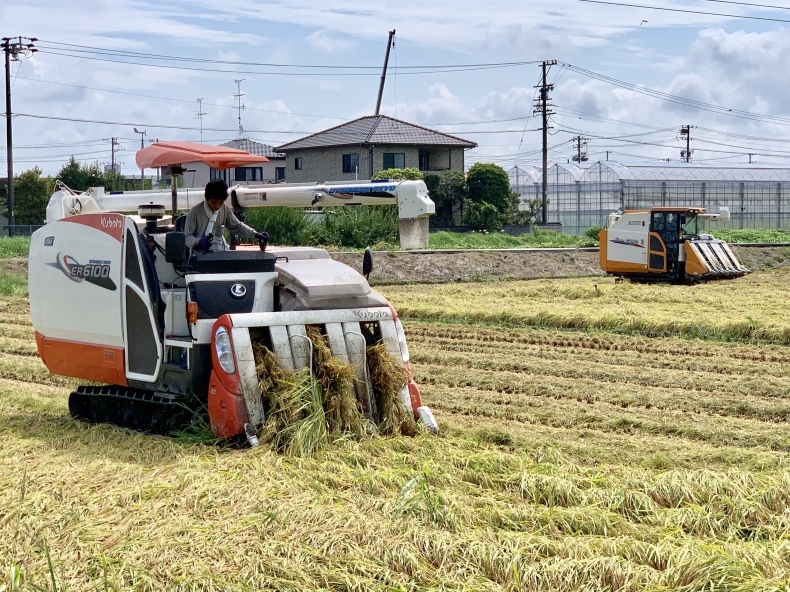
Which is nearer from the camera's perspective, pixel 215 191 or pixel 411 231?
pixel 215 191

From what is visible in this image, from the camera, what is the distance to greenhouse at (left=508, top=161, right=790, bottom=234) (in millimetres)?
54625

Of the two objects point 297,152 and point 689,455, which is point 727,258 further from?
point 297,152

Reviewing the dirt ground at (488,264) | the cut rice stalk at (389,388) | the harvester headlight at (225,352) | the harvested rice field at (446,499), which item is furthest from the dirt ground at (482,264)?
the harvester headlight at (225,352)

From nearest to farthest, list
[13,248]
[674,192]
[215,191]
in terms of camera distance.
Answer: [215,191], [13,248], [674,192]

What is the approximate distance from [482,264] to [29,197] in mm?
33461

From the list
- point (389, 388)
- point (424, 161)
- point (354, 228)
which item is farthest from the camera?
point (424, 161)

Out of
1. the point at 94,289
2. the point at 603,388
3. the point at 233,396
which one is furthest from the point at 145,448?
the point at 603,388

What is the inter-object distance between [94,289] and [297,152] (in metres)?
51.5

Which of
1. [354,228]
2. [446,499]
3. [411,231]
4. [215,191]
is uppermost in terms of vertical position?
[215,191]

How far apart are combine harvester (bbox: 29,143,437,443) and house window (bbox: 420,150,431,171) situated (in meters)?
48.4

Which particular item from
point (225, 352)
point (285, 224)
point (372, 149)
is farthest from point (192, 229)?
point (372, 149)

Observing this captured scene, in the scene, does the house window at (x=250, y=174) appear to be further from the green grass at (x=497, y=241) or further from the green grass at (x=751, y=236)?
the green grass at (x=751, y=236)

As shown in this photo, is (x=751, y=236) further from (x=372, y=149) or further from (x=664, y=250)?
(x=372, y=149)

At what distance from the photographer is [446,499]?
6.33 m
